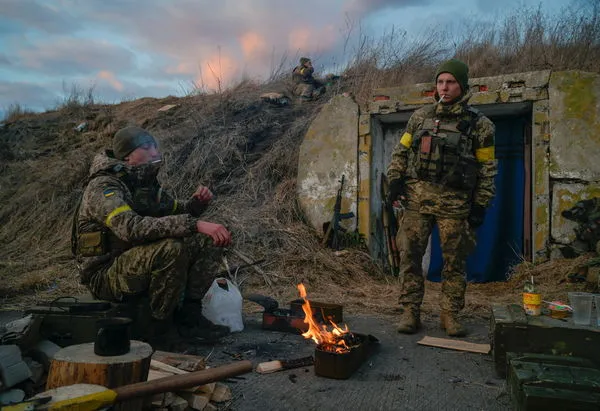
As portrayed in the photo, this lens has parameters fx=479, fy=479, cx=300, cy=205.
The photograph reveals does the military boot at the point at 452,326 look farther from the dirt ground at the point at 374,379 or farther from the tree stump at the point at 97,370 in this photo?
the tree stump at the point at 97,370

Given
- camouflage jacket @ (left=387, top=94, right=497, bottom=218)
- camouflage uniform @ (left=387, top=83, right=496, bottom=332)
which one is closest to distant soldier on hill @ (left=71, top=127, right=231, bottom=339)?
camouflage uniform @ (left=387, top=83, right=496, bottom=332)

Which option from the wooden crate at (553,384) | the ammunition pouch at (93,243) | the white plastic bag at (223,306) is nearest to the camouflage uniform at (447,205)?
the white plastic bag at (223,306)

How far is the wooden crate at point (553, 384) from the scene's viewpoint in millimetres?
2181

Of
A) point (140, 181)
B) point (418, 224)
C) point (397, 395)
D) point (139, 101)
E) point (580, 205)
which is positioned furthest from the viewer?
point (139, 101)

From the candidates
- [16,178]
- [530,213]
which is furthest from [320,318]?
[16,178]

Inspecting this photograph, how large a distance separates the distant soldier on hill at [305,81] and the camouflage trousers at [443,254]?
271 inches

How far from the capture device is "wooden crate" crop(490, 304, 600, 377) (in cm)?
314

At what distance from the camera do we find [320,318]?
461cm

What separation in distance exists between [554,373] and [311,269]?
187 inches

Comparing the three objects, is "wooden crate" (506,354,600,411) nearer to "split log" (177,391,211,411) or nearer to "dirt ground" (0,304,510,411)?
"dirt ground" (0,304,510,411)

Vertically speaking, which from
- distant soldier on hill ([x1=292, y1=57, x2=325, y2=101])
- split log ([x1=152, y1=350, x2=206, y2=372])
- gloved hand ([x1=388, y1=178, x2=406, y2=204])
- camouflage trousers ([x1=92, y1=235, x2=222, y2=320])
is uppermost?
distant soldier on hill ([x1=292, y1=57, x2=325, y2=101])

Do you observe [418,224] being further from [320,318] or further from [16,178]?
[16,178]

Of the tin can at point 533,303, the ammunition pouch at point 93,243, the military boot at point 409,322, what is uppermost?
the ammunition pouch at point 93,243

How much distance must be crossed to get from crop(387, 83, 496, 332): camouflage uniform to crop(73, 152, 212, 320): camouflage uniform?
2.10 m
